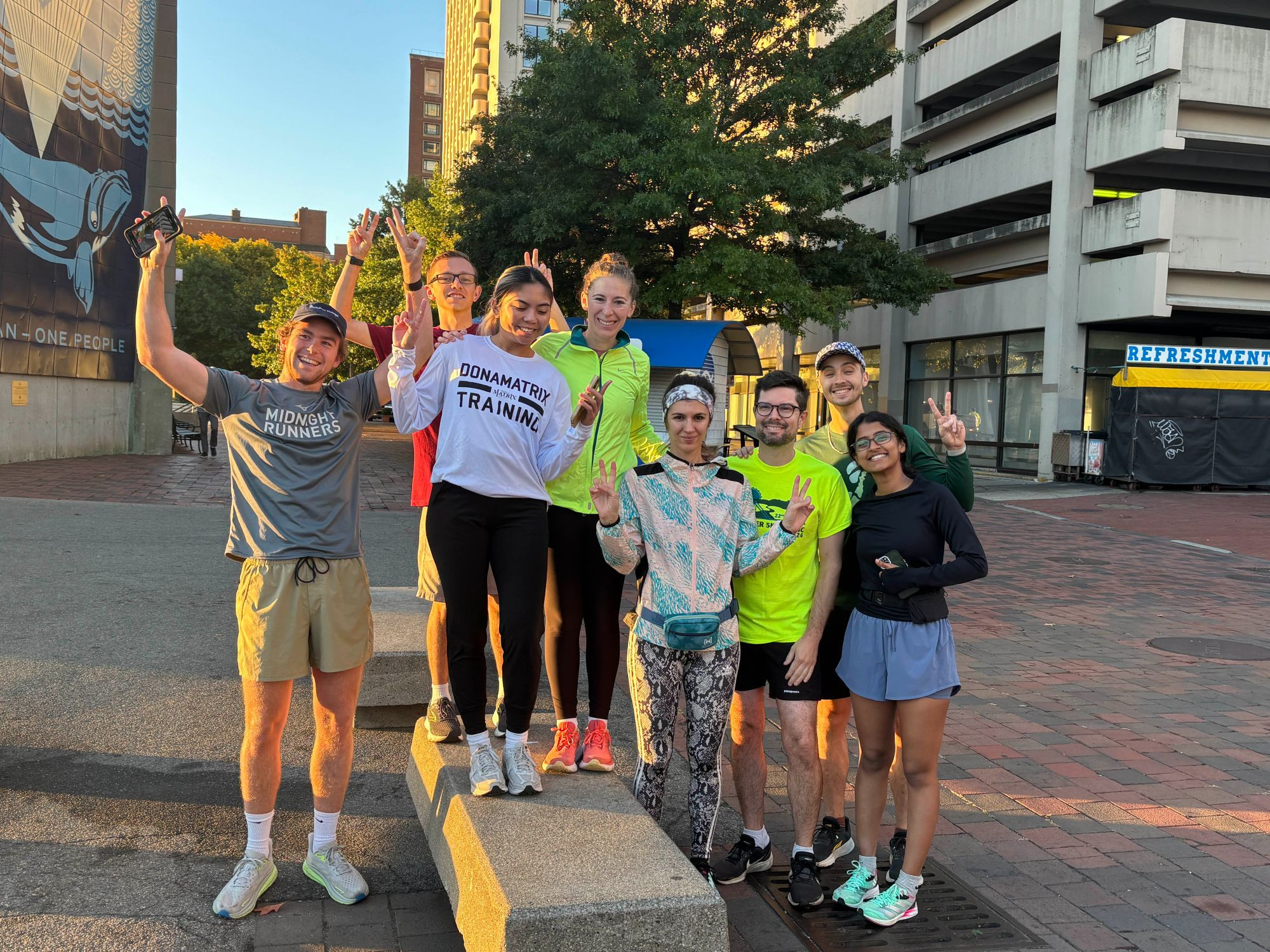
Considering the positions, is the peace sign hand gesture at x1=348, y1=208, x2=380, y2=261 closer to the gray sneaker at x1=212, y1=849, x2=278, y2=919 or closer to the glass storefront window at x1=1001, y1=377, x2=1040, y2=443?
the gray sneaker at x1=212, y1=849, x2=278, y2=919

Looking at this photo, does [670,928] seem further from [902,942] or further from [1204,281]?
[1204,281]

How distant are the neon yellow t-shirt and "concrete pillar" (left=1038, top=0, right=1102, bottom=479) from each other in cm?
2462

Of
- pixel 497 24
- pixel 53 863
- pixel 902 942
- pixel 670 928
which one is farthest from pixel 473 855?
pixel 497 24

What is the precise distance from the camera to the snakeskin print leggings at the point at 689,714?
3557 mm

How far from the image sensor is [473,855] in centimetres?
298

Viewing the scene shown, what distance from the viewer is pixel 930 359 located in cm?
3303

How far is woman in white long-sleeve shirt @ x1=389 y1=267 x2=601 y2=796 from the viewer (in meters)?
3.50

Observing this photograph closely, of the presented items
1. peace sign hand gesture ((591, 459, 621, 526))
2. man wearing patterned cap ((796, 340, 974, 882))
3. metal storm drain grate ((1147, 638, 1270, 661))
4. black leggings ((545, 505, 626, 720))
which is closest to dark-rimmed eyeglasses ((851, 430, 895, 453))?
man wearing patterned cap ((796, 340, 974, 882))

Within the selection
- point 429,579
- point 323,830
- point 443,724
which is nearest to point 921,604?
point 443,724

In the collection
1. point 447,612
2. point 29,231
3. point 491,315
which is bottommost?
point 447,612

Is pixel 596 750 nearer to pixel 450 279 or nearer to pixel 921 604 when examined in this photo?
pixel 921 604

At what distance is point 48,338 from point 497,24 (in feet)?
198

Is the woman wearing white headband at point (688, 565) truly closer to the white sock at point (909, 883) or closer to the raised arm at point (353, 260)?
the white sock at point (909, 883)

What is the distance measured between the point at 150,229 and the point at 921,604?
9.54 feet
